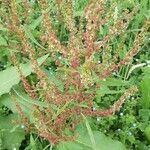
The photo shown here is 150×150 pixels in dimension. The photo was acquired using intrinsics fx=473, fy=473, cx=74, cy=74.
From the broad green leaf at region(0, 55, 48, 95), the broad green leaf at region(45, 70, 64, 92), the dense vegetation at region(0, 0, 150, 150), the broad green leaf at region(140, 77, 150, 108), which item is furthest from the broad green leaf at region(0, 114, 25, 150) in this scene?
the broad green leaf at region(140, 77, 150, 108)

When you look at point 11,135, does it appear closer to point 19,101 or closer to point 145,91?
point 19,101

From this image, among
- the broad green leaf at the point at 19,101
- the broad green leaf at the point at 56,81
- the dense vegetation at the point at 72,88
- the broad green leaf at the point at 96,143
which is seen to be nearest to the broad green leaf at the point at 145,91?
the dense vegetation at the point at 72,88

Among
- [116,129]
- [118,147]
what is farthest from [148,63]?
[118,147]

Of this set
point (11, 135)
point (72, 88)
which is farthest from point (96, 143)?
point (11, 135)

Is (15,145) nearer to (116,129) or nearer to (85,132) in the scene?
(85,132)

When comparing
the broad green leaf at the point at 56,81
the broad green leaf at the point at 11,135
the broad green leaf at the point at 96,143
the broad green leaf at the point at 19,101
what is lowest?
the broad green leaf at the point at 96,143

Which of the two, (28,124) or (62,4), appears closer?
(28,124)

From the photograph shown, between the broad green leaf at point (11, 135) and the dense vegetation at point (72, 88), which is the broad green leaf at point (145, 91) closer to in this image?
the dense vegetation at point (72, 88)

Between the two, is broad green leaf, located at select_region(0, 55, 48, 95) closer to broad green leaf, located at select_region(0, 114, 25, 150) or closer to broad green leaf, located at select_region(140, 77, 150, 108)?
broad green leaf, located at select_region(0, 114, 25, 150)
